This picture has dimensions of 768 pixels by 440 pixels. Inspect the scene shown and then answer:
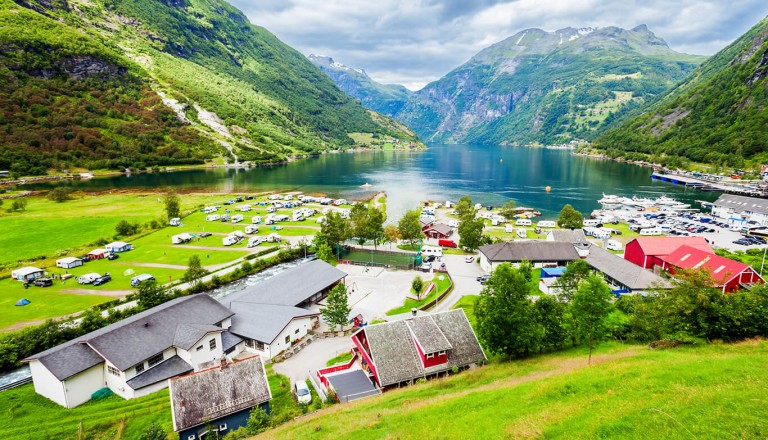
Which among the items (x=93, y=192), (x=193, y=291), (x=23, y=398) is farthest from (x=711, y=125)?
(x=93, y=192)

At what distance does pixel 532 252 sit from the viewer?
59.2 m

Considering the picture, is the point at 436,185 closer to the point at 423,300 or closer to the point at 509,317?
the point at 423,300

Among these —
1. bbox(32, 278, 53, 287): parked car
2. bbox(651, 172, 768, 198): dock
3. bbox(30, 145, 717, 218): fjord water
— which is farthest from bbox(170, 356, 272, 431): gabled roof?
bbox(651, 172, 768, 198): dock

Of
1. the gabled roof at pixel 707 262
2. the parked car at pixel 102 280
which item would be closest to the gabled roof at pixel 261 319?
the parked car at pixel 102 280

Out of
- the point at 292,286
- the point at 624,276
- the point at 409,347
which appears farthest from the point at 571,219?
the point at 409,347

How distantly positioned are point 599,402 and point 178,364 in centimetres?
3239

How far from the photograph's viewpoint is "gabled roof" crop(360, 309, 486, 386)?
2952cm

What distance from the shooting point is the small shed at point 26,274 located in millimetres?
50422

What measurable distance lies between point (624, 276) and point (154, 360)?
2139 inches

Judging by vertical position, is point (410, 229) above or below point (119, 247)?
above

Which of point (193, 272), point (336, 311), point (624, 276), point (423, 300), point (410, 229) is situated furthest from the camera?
point (410, 229)

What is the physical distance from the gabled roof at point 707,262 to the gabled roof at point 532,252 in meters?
12.4

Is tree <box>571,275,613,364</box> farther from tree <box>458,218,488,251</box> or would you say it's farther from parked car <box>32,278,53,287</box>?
parked car <box>32,278,53,287</box>

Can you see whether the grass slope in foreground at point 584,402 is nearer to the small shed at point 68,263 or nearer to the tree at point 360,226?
the tree at point 360,226
